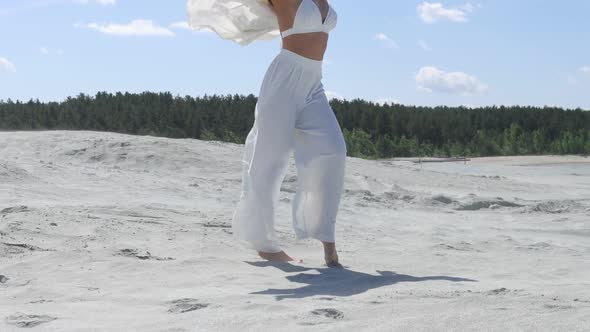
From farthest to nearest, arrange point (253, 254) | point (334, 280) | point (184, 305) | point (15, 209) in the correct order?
point (15, 209) < point (253, 254) < point (334, 280) < point (184, 305)

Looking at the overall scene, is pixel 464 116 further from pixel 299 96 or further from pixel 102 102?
pixel 299 96

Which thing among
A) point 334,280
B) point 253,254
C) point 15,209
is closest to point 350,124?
point 15,209

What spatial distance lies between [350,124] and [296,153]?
1661cm

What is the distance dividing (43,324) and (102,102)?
61.4 ft

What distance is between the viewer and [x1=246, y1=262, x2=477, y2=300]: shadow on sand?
4242 millimetres

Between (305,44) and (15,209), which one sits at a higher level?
(305,44)

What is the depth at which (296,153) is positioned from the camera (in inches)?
212

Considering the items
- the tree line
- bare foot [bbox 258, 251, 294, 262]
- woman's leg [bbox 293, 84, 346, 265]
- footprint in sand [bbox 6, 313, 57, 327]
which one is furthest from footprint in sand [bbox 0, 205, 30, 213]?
the tree line

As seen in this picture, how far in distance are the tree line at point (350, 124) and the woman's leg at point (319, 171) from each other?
1328 centimetres

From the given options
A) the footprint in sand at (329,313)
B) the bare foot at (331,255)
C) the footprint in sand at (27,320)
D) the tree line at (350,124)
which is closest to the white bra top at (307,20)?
the bare foot at (331,255)

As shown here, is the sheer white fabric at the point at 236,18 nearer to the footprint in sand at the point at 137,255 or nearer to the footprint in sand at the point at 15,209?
the footprint in sand at the point at 137,255

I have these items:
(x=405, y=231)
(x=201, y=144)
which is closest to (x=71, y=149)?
(x=201, y=144)

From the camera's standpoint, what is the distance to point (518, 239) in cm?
711

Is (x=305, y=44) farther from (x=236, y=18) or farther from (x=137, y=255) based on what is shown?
(x=137, y=255)
